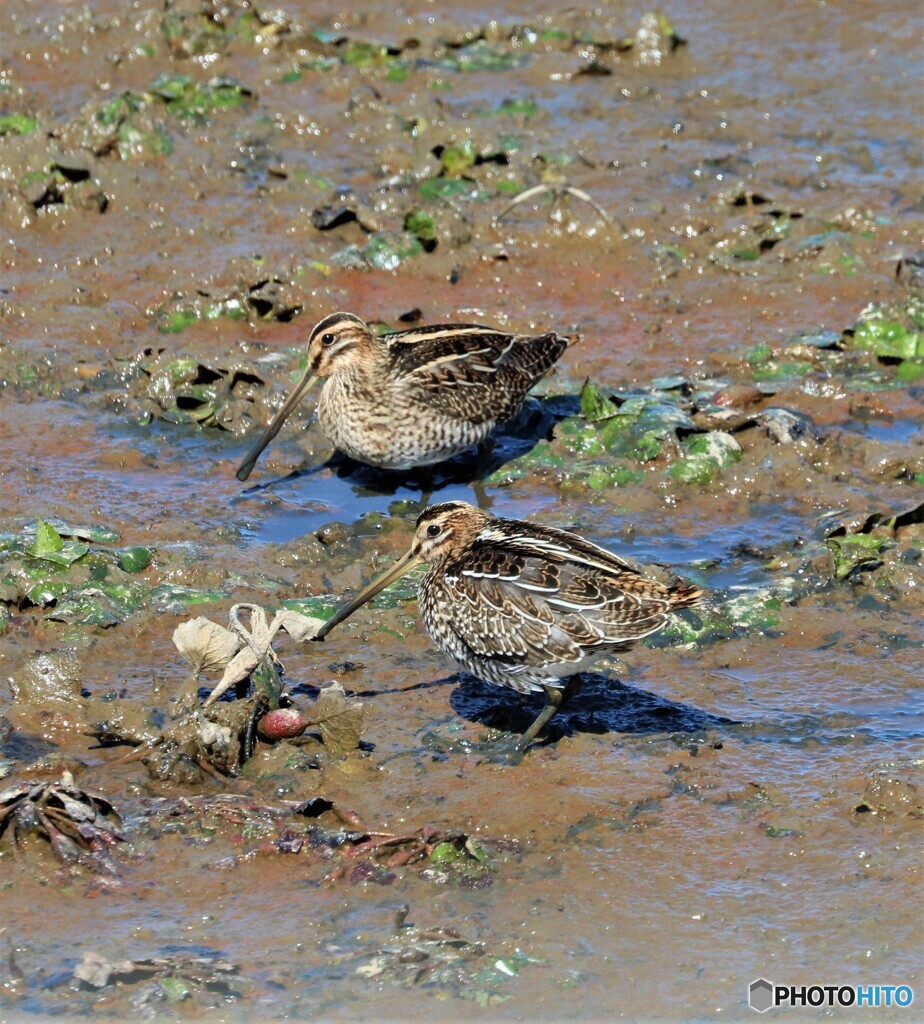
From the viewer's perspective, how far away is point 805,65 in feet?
42.7

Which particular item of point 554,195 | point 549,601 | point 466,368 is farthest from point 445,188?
point 549,601

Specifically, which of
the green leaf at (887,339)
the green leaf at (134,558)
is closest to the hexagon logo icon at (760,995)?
the green leaf at (134,558)

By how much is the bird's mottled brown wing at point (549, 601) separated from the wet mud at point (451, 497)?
49cm

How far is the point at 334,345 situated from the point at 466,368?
2.29 ft

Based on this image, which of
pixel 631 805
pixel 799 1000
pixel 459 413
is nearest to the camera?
pixel 799 1000

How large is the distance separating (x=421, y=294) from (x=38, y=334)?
2344 mm

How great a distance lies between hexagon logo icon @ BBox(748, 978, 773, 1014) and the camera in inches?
193

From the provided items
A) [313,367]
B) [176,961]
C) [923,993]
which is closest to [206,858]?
[176,961]

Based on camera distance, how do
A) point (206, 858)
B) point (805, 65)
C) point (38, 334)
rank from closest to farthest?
point (206, 858)
point (38, 334)
point (805, 65)

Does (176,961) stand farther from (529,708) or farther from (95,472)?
(95,472)

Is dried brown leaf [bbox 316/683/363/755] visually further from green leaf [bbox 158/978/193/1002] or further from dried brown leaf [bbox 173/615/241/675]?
green leaf [bbox 158/978/193/1002]

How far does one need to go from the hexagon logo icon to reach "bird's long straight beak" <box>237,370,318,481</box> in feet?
13.8

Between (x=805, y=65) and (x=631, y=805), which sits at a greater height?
(x=805, y=65)

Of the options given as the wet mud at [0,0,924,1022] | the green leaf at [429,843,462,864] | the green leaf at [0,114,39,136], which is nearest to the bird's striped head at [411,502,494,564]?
the wet mud at [0,0,924,1022]
